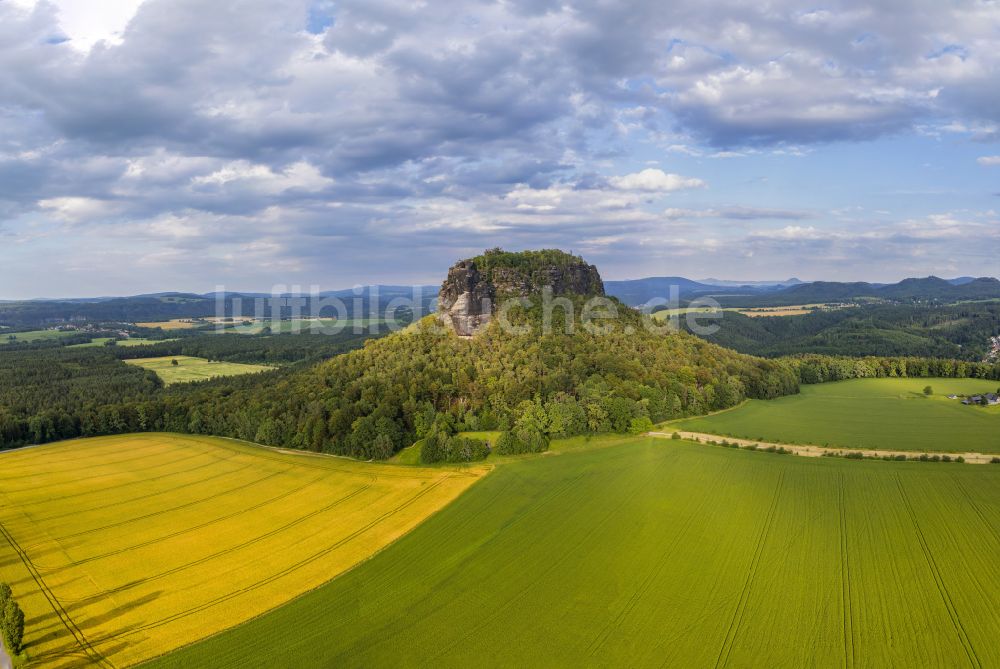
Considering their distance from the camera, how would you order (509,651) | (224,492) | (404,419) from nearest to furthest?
(509,651)
(224,492)
(404,419)

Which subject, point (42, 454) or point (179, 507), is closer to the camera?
point (179, 507)

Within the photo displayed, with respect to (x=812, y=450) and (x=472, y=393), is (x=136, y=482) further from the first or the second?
(x=812, y=450)

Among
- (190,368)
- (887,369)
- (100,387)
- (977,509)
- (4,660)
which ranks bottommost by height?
(4,660)

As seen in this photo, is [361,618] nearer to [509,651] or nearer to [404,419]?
[509,651]

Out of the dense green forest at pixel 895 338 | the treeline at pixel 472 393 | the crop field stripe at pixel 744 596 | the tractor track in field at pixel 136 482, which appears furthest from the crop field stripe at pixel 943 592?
the dense green forest at pixel 895 338

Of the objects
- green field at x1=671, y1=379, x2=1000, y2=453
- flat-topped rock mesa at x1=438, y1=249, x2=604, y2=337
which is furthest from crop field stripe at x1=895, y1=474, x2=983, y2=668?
flat-topped rock mesa at x1=438, y1=249, x2=604, y2=337

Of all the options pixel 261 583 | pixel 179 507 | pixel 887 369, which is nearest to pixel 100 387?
pixel 179 507

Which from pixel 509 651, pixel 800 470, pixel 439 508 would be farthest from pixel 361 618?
pixel 800 470
